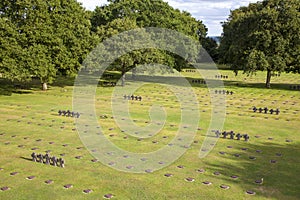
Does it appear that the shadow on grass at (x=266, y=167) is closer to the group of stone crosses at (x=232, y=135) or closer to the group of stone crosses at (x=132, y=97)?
the group of stone crosses at (x=232, y=135)

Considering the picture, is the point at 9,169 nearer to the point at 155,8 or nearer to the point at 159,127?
the point at 159,127

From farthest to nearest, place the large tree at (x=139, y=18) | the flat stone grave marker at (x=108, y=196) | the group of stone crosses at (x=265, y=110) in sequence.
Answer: the large tree at (x=139, y=18) < the group of stone crosses at (x=265, y=110) < the flat stone grave marker at (x=108, y=196)

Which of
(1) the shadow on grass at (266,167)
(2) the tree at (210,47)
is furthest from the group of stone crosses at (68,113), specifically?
(2) the tree at (210,47)

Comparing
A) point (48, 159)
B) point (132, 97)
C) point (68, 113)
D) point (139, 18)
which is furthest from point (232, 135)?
point (139, 18)

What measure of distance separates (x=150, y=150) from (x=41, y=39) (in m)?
25.5

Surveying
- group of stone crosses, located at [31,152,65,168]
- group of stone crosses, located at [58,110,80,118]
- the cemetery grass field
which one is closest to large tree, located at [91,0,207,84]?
the cemetery grass field

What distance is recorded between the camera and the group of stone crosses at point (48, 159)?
16844 millimetres

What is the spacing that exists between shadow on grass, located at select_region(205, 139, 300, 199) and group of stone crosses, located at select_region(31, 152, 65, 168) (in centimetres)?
782

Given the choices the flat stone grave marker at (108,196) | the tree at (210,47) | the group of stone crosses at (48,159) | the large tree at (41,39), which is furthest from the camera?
the tree at (210,47)

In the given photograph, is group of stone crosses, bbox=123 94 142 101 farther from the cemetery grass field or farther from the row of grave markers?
the cemetery grass field

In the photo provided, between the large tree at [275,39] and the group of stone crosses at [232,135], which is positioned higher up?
the large tree at [275,39]

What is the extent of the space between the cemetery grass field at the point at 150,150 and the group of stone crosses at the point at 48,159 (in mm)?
287

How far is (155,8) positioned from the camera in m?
60.1

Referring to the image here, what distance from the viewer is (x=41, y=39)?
38906 mm
